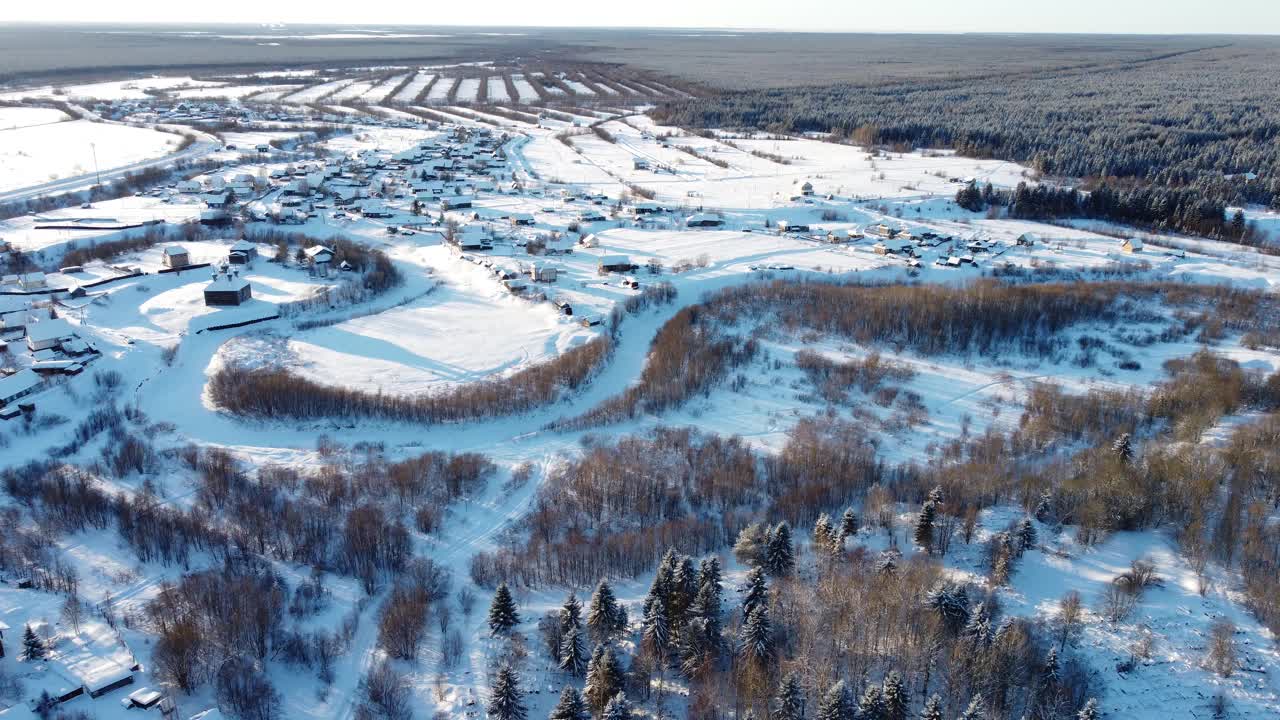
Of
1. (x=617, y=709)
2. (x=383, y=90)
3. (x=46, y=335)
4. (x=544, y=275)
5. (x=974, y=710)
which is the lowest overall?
(x=617, y=709)

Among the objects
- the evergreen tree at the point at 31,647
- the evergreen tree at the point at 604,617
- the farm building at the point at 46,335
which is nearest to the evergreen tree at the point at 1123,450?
the evergreen tree at the point at 604,617

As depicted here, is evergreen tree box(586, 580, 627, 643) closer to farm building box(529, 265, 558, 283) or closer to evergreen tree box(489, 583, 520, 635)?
evergreen tree box(489, 583, 520, 635)

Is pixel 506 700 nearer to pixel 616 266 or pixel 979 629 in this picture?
pixel 979 629

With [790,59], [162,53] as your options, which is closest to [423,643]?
[790,59]

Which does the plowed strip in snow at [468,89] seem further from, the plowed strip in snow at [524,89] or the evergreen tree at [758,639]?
the evergreen tree at [758,639]

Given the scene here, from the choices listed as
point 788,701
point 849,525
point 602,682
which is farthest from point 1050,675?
point 602,682

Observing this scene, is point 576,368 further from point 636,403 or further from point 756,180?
point 756,180
